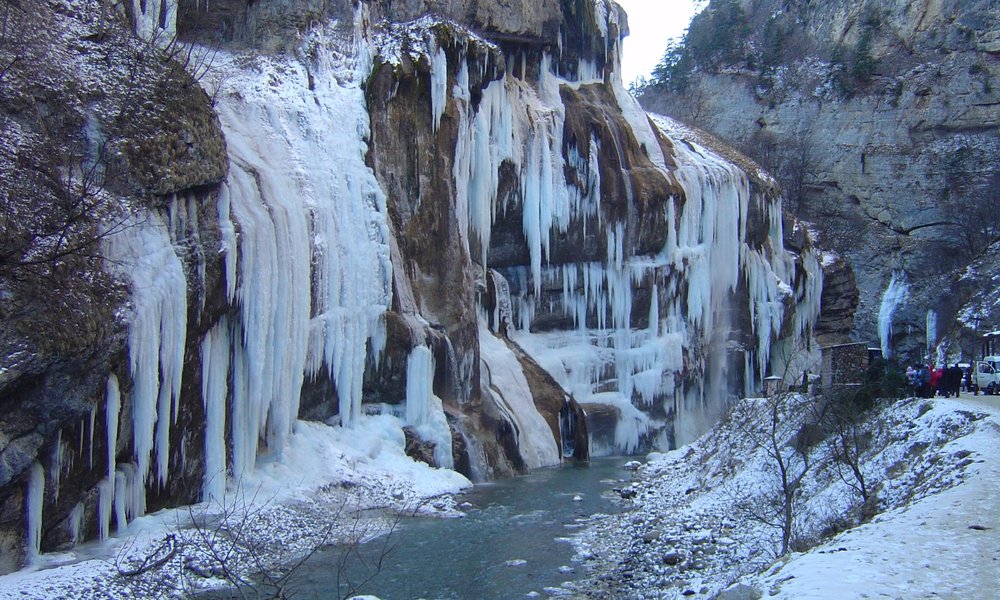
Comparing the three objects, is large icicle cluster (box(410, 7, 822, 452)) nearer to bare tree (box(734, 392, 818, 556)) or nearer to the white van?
bare tree (box(734, 392, 818, 556))

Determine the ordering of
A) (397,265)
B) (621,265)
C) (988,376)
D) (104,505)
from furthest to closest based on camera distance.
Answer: (621,265) → (988,376) → (397,265) → (104,505)

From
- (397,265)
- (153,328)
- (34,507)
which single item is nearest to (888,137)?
(397,265)

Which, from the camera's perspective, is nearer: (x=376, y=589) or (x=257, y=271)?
(x=376, y=589)

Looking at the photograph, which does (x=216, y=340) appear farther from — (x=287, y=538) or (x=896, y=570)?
(x=896, y=570)

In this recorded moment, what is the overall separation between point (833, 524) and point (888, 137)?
4225 cm

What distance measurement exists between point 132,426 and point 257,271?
15.0 feet

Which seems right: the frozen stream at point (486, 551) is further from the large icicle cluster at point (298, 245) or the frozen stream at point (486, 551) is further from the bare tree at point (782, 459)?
the large icicle cluster at point (298, 245)

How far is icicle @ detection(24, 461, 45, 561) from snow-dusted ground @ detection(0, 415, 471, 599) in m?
0.29

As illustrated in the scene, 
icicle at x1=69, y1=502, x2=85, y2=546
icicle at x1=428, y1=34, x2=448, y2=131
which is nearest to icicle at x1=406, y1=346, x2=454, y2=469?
icicle at x1=428, y1=34, x2=448, y2=131

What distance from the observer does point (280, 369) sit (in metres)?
20.8

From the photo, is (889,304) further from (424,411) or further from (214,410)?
(214,410)

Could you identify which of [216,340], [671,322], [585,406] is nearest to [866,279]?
[671,322]

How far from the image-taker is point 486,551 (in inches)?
699

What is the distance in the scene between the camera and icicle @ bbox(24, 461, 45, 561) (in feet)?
47.1
